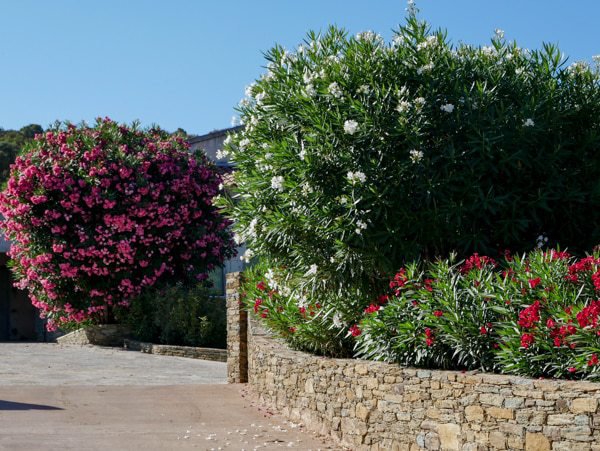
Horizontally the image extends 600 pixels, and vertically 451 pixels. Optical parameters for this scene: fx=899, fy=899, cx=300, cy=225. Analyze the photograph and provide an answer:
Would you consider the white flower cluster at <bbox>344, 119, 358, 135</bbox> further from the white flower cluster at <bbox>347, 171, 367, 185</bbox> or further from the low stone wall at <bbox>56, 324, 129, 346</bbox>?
the low stone wall at <bbox>56, 324, 129, 346</bbox>

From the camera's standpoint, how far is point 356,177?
1004 centimetres

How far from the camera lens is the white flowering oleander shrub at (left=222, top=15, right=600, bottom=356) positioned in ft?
33.9

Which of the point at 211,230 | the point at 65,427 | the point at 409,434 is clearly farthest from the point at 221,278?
the point at 409,434

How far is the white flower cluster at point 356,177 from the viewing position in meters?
10.0

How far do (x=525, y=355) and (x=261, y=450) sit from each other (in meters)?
3.20

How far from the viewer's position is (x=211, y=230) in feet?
77.2

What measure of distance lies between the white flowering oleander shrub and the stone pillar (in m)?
3.54

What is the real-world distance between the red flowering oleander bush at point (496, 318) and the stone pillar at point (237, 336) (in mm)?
5143

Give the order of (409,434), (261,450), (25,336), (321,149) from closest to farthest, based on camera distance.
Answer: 1. (409,434)
2. (261,450)
3. (321,149)
4. (25,336)

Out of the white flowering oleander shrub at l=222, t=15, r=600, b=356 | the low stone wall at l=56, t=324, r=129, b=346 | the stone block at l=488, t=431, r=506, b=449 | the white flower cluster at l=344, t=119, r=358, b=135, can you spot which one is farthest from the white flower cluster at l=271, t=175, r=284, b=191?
the low stone wall at l=56, t=324, r=129, b=346

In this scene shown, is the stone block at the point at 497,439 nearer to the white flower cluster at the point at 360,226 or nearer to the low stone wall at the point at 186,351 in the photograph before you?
the white flower cluster at the point at 360,226

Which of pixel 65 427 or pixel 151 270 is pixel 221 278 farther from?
pixel 65 427

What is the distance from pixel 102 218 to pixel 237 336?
327 inches

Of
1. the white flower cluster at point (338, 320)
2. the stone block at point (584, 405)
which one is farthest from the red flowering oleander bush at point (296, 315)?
the stone block at point (584, 405)
